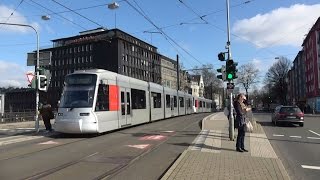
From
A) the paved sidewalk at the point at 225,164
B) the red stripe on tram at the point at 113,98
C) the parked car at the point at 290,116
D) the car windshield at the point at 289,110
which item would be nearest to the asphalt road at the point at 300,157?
the paved sidewalk at the point at 225,164

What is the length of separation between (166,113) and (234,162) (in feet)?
81.0

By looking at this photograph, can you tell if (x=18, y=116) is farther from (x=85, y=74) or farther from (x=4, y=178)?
(x=4, y=178)

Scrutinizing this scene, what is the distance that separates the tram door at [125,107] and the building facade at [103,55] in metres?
82.5

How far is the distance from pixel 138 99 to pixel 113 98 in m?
5.33

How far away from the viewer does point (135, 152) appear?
13898mm

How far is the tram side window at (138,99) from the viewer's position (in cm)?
2518

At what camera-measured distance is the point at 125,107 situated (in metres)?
23.2

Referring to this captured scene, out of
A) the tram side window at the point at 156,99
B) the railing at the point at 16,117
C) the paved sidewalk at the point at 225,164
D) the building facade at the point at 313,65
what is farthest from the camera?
the building facade at the point at 313,65

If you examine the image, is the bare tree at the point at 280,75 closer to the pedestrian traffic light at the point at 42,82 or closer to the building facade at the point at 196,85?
the building facade at the point at 196,85

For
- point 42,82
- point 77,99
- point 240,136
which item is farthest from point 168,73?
point 240,136

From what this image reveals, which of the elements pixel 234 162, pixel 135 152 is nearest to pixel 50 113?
pixel 135 152

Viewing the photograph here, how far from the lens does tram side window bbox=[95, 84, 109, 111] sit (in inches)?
772

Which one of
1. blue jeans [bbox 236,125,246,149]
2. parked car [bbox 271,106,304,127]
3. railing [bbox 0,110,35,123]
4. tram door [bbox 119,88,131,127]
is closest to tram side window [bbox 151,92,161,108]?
tram door [bbox 119,88,131,127]

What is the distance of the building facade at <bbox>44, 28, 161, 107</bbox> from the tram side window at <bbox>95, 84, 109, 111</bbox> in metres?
85.9
